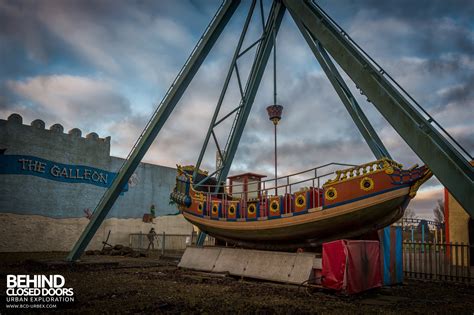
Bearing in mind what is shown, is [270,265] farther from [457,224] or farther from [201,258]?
[457,224]

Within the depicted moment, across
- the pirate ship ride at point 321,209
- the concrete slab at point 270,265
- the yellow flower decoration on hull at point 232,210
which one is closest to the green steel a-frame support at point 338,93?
the pirate ship ride at point 321,209

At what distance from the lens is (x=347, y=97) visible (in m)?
12.5

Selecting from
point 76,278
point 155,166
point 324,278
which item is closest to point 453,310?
→ point 324,278

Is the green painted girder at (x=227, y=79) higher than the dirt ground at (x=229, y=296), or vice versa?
the green painted girder at (x=227, y=79)

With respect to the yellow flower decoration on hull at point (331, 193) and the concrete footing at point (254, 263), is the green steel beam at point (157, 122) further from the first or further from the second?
the yellow flower decoration on hull at point (331, 193)

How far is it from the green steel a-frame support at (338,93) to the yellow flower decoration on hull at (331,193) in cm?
268

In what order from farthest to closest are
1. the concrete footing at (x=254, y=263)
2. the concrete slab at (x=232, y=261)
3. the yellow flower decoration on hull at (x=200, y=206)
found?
the yellow flower decoration on hull at (x=200, y=206) < the concrete slab at (x=232, y=261) < the concrete footing at (x=254, y=263)

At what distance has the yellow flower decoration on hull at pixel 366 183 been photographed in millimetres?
8966

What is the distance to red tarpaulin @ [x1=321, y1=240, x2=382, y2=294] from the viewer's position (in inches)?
335

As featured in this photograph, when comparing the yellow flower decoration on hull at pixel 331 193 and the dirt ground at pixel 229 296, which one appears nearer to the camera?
the dirt ground at pixel 229 296

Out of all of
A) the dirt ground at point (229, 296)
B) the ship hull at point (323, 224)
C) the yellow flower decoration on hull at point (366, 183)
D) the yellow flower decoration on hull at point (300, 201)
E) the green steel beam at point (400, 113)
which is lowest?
the dirt ground at point (229, 296)

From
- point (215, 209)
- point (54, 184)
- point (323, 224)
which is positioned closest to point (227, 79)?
point (215, 209)

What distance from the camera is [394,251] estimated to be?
11.4 m

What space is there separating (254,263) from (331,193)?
11.5 ft
